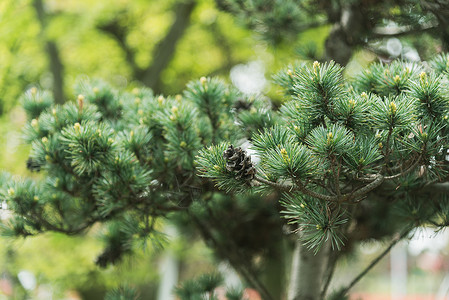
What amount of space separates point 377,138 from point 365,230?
1124 millimetres

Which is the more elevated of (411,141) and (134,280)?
(411,141)

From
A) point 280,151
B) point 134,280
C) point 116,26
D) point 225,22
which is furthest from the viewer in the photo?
point 116,26

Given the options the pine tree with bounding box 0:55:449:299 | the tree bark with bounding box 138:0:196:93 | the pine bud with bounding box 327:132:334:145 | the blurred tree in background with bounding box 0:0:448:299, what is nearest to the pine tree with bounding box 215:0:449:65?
the blurred tree in background with bounding box 0:0:448:299

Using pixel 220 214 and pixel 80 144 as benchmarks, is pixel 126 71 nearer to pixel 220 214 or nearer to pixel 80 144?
pixel 220 214

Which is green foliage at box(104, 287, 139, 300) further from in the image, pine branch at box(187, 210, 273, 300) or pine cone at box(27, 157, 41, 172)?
pine cone at box(27, 157, 41, 172)

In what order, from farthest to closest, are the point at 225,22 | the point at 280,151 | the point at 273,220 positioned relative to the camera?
the point at 225,22 < the point at 273,220 < the point at 280,151

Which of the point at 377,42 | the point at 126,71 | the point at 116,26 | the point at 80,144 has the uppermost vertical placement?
the point at 80,144

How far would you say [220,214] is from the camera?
2.13m

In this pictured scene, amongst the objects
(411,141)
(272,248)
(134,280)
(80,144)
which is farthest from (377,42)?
(134,280)

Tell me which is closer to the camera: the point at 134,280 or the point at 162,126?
the point at 162,126

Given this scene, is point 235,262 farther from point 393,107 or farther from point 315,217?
point 393,107

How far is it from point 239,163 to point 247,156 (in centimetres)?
4

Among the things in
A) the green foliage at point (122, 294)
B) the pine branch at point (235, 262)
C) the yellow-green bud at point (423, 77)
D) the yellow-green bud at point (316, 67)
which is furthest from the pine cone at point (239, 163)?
the green foliage at point (122, 294)

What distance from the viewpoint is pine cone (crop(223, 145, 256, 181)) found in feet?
3.52
